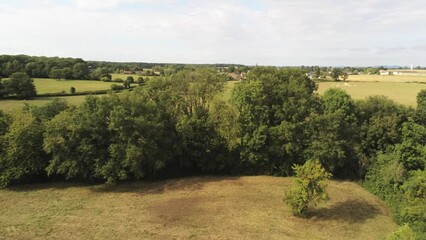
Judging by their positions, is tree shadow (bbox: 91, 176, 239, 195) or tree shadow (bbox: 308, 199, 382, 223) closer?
tree shadow (bbox: 308, 199, 382, 223)

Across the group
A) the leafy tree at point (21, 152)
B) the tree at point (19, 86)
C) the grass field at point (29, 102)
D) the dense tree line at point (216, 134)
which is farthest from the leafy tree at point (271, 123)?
the tree at point (19, 86)

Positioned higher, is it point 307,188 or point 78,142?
point 78,142

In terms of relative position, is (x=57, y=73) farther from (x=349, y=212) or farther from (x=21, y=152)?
(x=349, y=212)

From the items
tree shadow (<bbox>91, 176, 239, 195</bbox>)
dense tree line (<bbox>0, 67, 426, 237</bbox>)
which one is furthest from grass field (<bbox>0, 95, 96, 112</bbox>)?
tree shadow (<bbox>91, 176, 239, 195</bbox>)

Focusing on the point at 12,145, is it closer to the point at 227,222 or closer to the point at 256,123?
the point at 227,222

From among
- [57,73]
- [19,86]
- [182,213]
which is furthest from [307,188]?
[57,73]

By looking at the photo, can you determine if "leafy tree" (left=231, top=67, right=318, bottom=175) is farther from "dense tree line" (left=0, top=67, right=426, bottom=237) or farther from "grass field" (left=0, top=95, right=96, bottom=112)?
"grass field" (left=0, top=95, right=96, bottom=112)

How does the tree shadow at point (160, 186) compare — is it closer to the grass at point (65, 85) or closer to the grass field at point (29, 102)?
the grass field at point (29, 102)
